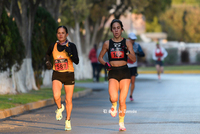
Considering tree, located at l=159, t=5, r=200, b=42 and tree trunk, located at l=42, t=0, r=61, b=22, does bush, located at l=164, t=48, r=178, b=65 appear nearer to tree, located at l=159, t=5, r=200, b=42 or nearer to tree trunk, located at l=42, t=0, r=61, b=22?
tree, located at l=159, t=5, r=200, b=42

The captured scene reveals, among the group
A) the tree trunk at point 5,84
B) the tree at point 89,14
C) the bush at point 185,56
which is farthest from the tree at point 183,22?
the tree trunk at point 5,84

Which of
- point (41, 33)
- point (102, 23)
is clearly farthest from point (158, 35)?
point (41, 33)

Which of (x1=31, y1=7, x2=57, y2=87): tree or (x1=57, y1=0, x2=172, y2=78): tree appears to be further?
(x1=57, y1=0, x2=172, y2=78): tree

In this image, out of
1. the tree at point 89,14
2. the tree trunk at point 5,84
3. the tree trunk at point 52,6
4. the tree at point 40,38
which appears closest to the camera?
the tree trunk at point 5,84

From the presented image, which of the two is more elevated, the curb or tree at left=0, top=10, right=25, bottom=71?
tree at left=0, top=10, right=25, bottom=71

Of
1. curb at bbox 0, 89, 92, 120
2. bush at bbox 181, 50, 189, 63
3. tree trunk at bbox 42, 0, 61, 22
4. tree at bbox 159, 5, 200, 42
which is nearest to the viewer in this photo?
curb at bbox 0, 89, 92, 120

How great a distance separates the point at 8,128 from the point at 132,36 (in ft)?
18.8

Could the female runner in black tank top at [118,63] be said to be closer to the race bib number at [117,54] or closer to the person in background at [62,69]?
the race bib number at [117,54]

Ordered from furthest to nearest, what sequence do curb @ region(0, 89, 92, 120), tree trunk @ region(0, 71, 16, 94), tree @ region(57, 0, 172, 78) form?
1. tree @ region(57, 0, 172, 78)
2. tree trunk @ region(0, 71, 16, 94)
3. curb @ region(0, 89, 92, 120)

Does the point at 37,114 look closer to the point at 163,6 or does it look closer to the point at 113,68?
the point at 113,68

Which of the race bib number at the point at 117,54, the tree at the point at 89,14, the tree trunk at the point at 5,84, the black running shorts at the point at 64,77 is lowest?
the tree trunk at the point at 5,84

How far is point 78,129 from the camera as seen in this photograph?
8.35 m


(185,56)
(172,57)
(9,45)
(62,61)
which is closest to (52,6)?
(9,45)

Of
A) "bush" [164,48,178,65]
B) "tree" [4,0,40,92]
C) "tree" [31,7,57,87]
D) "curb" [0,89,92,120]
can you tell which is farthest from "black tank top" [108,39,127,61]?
"bush" [164,48,178,65]
